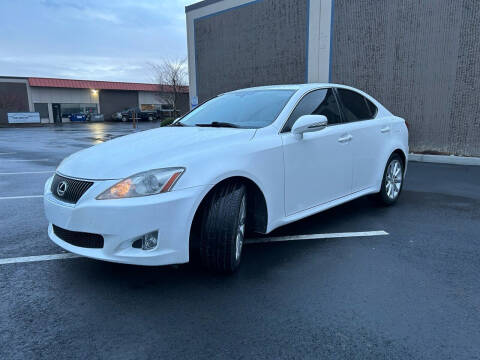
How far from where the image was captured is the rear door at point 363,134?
4.36 metres

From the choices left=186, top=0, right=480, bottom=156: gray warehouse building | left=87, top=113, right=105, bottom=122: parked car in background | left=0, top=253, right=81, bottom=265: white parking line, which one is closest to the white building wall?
left=87, top=113, right=105, bottom=122: parked car in background

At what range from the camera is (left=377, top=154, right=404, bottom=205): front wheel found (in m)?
4.99

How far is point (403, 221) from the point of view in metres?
4.56

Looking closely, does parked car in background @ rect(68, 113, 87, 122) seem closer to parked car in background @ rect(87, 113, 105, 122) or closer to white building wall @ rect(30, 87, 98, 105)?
parked car in background @ rect(87, 113, 105, 122)

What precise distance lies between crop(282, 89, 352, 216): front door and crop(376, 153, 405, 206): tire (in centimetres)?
94

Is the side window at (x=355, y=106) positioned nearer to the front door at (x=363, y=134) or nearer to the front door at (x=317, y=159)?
the front door at (x=363, y=134)

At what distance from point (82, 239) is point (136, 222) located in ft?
1.74

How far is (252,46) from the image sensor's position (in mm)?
14734

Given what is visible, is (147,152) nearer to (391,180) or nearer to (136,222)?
(136,222)

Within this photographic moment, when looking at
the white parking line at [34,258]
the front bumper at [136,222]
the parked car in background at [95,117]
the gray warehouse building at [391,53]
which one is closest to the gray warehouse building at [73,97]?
the parked car in background at [95,117]

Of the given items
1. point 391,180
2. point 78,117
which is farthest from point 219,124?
point 78,117

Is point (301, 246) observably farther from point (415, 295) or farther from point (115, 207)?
point (115, 207)

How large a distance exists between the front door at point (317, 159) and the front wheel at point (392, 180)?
944 mm

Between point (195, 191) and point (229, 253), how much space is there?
594 mm
